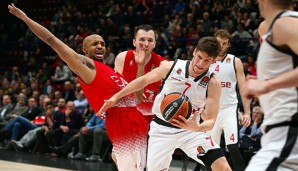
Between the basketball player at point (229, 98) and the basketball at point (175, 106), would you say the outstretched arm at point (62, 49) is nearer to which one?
the basketball at point (175, 106)

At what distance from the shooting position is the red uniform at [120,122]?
17.5 ft

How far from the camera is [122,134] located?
539 centimetres

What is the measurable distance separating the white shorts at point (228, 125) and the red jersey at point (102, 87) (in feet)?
7.98

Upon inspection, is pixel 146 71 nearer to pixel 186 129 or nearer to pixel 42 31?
pixel 186 129

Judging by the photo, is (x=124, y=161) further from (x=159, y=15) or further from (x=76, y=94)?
(x=159, y=15)

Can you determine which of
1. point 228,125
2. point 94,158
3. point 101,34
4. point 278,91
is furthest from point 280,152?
point 101,34

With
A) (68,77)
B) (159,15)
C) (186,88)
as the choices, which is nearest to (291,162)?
(186,88)

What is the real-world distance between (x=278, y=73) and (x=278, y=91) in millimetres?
110

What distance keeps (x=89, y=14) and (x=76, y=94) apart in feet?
23.4

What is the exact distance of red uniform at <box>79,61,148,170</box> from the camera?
5.34m

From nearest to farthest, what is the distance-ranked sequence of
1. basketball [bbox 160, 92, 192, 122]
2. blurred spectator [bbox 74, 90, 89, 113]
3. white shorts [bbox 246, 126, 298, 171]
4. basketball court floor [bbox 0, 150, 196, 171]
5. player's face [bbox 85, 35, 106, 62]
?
white shorts [bbox 246, 126, 298, 171] → basketball [bbox 160, 92, 192, 122] → player's face [bbox 85, 35, 106, 62] → basketball court floor [bbox 0, 150, 196, 171] → blurred spectator [bbox 74, 90, 89, 113]

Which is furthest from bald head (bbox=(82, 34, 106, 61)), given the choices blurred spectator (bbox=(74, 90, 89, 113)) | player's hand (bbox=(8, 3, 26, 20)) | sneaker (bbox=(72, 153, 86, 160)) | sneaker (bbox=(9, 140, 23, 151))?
sneaker (bbox=(9, 140, 23, 151))

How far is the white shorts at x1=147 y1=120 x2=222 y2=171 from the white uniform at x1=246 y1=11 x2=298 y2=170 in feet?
6.88

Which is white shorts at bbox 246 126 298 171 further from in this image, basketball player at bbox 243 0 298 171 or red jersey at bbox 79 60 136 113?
red jersey at bbox 79 60 136 113
